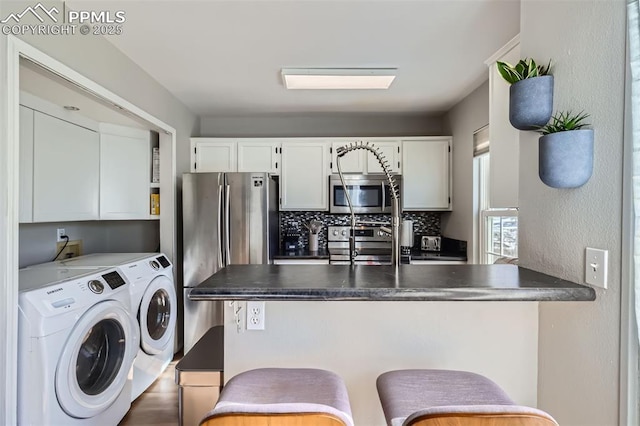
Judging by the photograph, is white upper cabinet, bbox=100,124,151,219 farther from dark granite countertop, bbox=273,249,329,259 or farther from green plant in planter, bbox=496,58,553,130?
green plant in planter, bbox=496,58,553,130

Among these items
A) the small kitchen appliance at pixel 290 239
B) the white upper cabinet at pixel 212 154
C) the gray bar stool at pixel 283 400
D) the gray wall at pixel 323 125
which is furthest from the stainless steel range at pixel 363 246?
the gray bar stool at pixel 283 400

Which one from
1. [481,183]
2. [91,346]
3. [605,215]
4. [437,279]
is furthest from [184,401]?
[481,183]

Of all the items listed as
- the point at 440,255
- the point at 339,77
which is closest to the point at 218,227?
the point at 339,77

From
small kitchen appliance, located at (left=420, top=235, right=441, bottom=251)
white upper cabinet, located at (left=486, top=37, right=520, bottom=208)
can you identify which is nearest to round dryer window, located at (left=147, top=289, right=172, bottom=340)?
white upper cabinet, located at (left=486, top=37, right=520, bottom=208)

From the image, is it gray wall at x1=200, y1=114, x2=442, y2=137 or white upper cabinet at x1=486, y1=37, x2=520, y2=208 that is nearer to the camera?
white upper cabinet at x1=486, y1=37, x2=520, y2=208

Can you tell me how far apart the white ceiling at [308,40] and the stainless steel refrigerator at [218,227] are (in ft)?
2.82

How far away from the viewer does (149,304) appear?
2479mm

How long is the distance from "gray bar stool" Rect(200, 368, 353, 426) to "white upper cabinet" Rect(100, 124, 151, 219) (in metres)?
2.35

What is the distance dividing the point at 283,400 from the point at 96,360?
153 cm

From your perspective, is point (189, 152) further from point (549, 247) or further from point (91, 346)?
point (549, 247)

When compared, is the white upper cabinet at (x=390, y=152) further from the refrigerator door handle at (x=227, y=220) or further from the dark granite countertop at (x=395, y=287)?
the dark granite countertop at (x=395, y=287)

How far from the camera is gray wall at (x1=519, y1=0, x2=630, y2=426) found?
93 centimetres

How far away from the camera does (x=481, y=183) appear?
299cm

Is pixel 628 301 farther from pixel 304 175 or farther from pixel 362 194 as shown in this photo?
pixel 304 175
